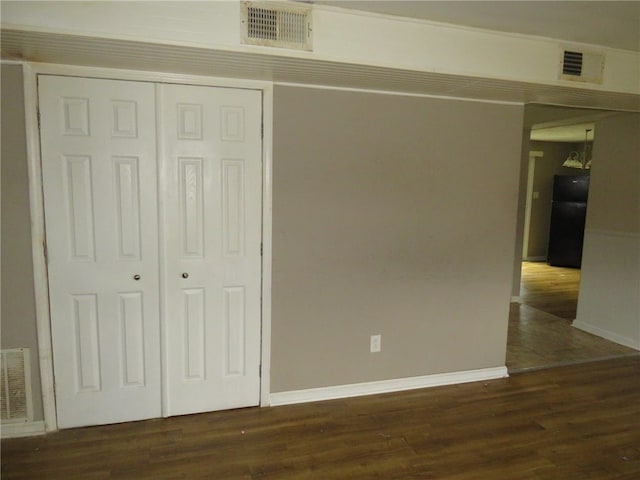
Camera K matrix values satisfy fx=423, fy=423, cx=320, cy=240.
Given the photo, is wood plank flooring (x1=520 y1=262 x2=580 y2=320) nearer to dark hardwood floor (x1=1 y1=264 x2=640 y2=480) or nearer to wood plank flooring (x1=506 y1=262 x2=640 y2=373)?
wood plank flooring (x1=506 y1=262 x2=640 y2=373)

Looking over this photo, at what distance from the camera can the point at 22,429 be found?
8.10ft

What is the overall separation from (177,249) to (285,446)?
1.33 meters

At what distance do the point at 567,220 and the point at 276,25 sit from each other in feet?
24.6

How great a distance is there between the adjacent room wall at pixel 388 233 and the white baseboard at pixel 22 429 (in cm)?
140

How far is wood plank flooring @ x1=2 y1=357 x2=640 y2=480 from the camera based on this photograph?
222cm

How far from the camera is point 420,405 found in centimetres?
291

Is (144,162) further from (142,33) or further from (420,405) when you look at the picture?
(420,405)

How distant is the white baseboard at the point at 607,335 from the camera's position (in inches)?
156

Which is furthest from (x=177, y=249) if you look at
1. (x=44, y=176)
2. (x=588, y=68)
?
(x=588, y=68)

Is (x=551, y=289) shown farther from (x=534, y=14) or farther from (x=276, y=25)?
(x=276, y=25)

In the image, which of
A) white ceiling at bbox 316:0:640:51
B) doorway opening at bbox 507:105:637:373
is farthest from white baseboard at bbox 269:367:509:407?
white ceiling at bbox 316:0:640:51

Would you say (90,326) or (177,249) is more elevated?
(177,249)

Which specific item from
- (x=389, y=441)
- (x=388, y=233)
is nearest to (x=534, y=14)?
(x=388, y=233)

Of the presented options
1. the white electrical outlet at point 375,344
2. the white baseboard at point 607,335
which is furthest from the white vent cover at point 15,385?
the white baseboard at point 607,335
